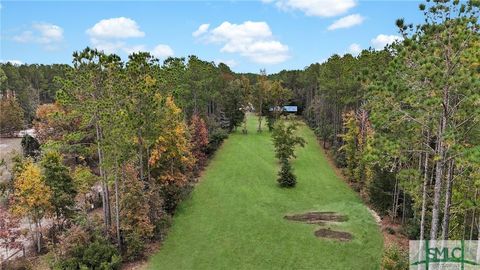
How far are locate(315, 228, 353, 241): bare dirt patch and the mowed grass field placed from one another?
387mm

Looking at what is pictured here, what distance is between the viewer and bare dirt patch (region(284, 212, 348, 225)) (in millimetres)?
23781

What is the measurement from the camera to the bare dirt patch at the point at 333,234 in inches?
825

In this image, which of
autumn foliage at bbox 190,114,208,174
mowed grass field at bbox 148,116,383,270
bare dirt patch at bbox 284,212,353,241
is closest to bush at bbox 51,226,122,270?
mowed grass field at bbox 148,116,383,270

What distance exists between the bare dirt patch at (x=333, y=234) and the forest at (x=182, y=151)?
2501mm

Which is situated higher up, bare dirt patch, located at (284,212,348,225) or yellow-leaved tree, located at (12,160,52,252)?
yellow-leaved tree, located at (12,160,52,252)

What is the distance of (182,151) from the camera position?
2619 centimetres

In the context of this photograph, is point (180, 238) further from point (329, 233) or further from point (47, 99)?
point (47, 99)

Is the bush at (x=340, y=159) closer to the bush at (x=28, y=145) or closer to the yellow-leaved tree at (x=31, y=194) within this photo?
the yellow-leaved tree at (x=31, y=194)

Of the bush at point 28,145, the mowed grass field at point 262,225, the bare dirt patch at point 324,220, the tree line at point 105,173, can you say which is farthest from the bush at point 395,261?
the bush at point 28,145

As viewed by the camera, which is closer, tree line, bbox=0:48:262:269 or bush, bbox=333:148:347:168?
tree line, bbox=0:48:262:269

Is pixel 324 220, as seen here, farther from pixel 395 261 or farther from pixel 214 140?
pixel 214 140

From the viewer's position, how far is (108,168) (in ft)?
63.8

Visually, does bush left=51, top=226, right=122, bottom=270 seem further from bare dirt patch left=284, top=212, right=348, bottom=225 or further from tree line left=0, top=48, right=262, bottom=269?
bare dirt patch left=284, top=212, right=348, bottom=225

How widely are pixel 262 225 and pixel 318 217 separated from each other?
3.87 m
